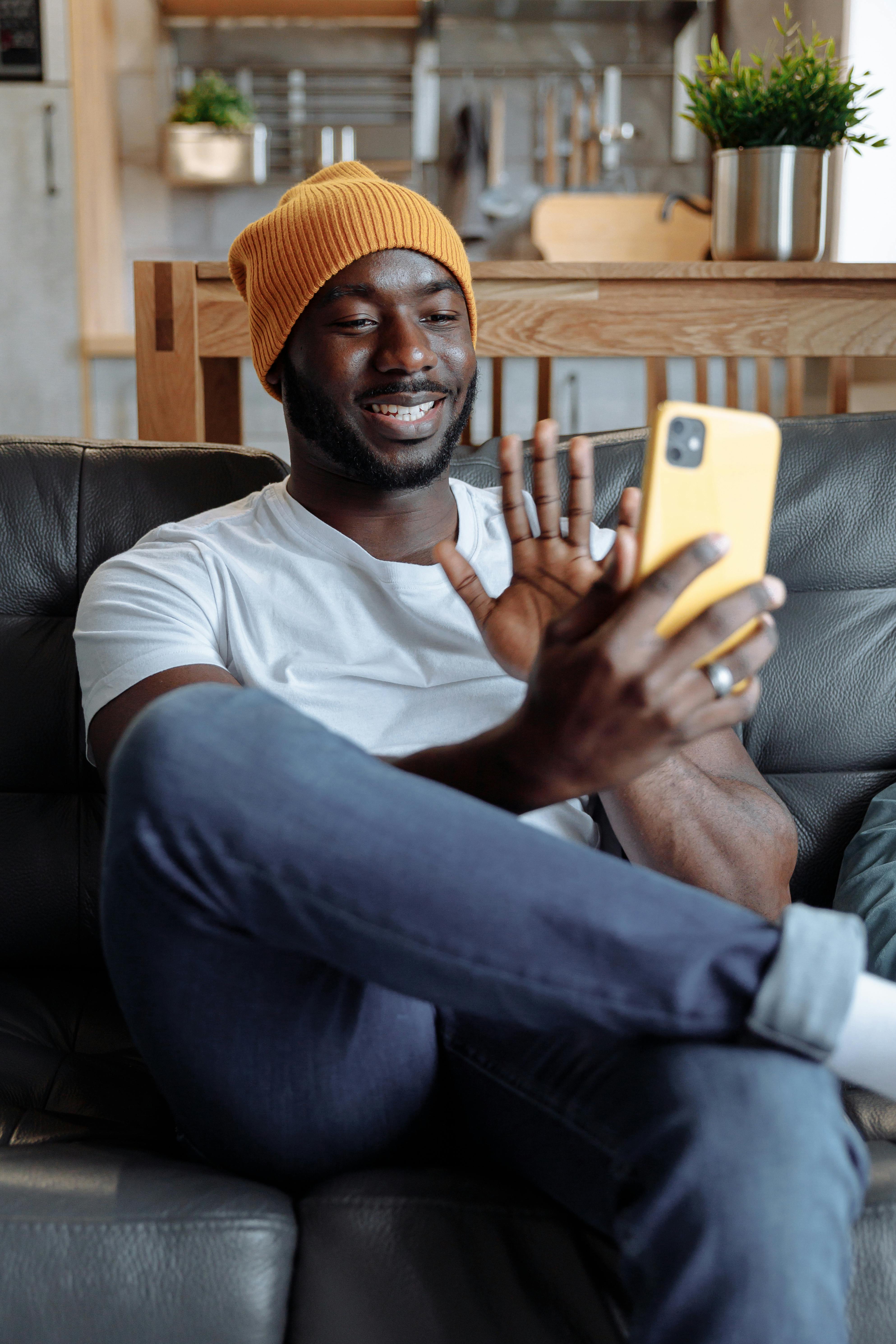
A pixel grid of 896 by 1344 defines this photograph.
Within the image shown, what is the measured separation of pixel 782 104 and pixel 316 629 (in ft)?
3.69

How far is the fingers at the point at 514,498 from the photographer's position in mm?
903

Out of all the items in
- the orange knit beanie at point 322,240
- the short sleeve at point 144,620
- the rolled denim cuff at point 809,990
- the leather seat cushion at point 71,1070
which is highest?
the orange knit beanie at point 322,240

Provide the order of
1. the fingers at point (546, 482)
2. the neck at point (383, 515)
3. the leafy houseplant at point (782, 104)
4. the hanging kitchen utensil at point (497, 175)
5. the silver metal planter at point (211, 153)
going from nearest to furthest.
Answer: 1. the fingers at point (546, 482)
2. the neck at point (383, 515)
3. the leafy houseplant at point (782, 104)
4. the silver metal planter at point (211, 153)
5. the hanging kitchen utensil at point (497, 175)

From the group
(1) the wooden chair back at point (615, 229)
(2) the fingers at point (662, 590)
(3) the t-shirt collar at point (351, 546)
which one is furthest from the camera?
(1) the wooden chair back at point (615, 229)

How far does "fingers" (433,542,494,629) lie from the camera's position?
0.91 metres

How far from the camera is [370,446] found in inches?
49.3

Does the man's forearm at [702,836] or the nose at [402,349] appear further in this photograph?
the nose at [402,349]

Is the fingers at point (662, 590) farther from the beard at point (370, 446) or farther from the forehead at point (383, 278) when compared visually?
the forehead at point (383, 278)

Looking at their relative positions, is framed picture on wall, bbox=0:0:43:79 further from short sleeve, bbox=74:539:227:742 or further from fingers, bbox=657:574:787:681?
fingers, bbox=657:574:787:681

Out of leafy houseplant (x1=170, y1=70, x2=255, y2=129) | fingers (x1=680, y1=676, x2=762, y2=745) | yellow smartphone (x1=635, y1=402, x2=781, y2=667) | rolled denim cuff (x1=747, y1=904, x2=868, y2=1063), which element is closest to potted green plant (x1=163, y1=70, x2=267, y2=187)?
leafy houseplant (x1=170, y1=70, x2=255, y2=129)

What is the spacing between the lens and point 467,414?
52.2 inches

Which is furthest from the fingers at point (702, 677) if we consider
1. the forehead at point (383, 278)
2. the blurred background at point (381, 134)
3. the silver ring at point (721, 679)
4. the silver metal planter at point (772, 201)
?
the blurred background at point (381, 134)

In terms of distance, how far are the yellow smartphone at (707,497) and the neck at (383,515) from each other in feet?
1.69

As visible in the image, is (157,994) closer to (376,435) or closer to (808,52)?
(376,435)
